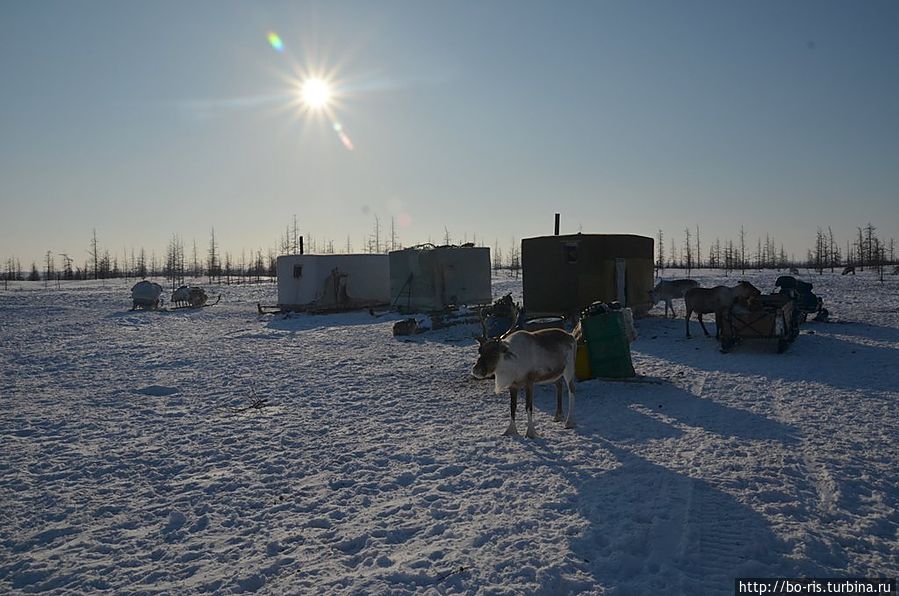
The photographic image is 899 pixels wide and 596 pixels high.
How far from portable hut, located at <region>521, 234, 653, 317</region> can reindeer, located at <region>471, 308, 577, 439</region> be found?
37.8 feet

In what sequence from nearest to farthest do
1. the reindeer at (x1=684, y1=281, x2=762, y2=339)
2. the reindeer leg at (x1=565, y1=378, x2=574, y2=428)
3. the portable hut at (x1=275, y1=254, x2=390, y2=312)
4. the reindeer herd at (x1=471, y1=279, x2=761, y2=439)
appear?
the reindeer herd at (x1=471, y1=279, x2=761, y2=439) < the reindeer leg at (x1=565, y1=378, x2=574, y2=428) < the reindeer at (x1=684, y1=281, x2=762, y2=339) < the portable hut at (x1=275, y1=254, x2=390, y2=312)

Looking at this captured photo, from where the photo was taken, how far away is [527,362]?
7871 mm

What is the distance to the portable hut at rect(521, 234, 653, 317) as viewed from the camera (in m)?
19.4

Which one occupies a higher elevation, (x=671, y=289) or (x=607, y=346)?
(x=671, y=289)

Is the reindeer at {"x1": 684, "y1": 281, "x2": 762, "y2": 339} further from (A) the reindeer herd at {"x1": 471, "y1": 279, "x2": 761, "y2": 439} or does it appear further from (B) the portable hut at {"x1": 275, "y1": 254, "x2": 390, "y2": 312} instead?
(B) the portable hut at {"x1": 275, "y1": 254, "x2": 390, "y2": 312}

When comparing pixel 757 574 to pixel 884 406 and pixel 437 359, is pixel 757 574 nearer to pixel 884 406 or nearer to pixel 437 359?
pixel 884 406

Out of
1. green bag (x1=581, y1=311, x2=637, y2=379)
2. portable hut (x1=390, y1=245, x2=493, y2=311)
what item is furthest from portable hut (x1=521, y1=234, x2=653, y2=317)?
green bag (x1=581, y1=311, x2=637, y2=379)

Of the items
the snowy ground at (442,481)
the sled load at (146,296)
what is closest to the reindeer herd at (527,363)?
the snowy ground at (442,481)

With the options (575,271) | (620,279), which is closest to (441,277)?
(575,271)

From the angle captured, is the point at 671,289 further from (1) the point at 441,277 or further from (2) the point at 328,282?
(2) the point at 328,282

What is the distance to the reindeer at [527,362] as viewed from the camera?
7711 millimetres

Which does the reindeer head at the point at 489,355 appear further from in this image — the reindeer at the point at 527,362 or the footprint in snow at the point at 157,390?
the footprint in snow at the point at 157,390

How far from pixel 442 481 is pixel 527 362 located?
2278mm

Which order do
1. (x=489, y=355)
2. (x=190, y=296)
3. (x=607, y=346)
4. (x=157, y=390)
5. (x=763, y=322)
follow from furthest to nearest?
(x=190, y=296) → (x=763, y=322) → (x=157, y=390) → (x=607, y=346) → (x=489, y=355)
